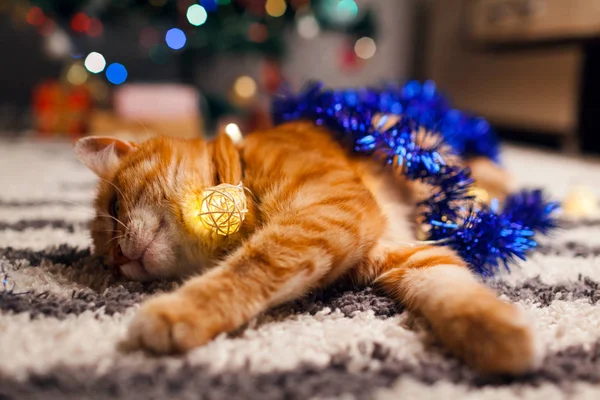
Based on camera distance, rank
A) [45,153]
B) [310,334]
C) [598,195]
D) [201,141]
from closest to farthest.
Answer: [310,334] → [201,141] → [598,195] → [45,153]

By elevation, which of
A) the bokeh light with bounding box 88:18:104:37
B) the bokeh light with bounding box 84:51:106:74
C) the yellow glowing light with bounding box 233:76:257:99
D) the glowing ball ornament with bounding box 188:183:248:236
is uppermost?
the bokeh light with bounding box 88:18:104:37

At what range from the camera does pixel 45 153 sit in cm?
221

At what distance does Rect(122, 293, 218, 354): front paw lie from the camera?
0.53 metres

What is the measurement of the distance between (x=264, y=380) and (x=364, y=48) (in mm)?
3507

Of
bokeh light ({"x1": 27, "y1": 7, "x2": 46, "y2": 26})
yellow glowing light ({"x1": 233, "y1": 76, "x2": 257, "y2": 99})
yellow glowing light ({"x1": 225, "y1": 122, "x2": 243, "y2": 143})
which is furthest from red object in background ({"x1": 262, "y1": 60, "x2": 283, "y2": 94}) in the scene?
yellow glowing light ({"x1": 225, "y1": 122, "x2": 243, "y2": 143})

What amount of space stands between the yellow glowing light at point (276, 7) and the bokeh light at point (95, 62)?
1063 millimetres

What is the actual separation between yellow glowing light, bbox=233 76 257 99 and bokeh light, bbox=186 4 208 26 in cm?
52

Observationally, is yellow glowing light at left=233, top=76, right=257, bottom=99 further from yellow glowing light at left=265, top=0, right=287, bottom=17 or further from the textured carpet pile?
the textured carpet pile

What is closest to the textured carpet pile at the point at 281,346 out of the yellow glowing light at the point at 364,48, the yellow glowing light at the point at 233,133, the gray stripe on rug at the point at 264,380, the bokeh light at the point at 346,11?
the gray stripe on rug at the point at 264,380

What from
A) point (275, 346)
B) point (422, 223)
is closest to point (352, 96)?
point (422, 223)

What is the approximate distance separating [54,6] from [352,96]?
2207 millimetres

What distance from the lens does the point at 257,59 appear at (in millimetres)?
3354

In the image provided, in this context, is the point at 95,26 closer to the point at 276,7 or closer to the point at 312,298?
the point at 276,7

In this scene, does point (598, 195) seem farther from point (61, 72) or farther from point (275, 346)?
point (61, 72)
